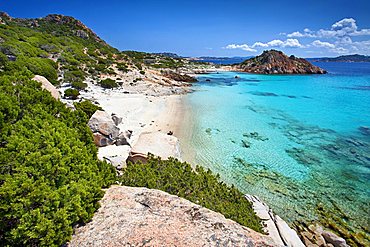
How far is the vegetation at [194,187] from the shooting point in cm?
634

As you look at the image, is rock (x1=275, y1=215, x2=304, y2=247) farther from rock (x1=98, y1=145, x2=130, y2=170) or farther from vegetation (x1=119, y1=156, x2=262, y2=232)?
rock (x1=98, y1=145, x2=130, y2=170)

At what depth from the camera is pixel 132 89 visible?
113 ft

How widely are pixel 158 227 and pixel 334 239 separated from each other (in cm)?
801

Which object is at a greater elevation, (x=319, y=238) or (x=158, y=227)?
(x=158, y=227)

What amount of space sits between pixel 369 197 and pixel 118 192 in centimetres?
1289

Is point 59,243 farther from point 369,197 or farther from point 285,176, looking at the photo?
point 369,197

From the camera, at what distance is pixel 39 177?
3922 mm

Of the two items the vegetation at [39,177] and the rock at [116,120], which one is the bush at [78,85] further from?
the vegetation at [39,177]

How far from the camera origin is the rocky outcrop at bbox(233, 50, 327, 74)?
89.6 metres

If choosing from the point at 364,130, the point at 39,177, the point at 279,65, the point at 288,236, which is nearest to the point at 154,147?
the point at 288,236

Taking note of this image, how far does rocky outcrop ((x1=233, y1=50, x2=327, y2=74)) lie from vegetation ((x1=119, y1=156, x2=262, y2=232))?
90378 millimetres

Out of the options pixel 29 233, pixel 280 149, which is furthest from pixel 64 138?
pixel 280 149

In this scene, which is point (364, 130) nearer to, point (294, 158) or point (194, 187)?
point (294, 158)

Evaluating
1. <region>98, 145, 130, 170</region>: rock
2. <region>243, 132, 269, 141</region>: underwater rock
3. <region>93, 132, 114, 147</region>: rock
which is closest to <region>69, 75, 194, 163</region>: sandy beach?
<region>98, 145, 130, 170</region>: rock
